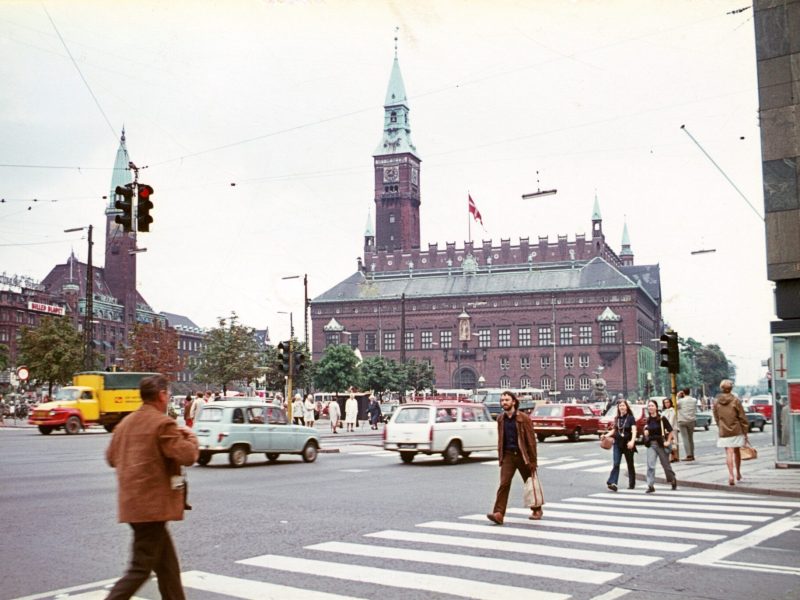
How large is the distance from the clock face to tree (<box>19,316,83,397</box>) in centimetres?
7936

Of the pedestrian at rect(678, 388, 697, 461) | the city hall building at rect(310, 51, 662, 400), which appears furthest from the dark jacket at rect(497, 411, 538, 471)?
the city hall building at rect(310, 51, 662, 400)

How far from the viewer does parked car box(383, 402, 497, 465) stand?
21.2 metres

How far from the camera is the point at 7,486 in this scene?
49.0 ft

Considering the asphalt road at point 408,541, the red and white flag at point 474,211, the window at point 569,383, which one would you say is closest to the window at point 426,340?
the window at point 569,383

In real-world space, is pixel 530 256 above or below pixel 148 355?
above

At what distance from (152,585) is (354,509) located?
497 cm

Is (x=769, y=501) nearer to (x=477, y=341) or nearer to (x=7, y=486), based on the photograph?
(x=7, y=486)

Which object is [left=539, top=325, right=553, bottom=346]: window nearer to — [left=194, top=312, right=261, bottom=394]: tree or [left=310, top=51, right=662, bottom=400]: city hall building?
[left=310, top=51, right=662, bottom=400]: city hall building

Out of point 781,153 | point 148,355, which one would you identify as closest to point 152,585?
point 781,153

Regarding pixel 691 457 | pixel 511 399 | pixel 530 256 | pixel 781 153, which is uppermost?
pixel 530 256

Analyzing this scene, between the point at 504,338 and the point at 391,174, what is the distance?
34592mm

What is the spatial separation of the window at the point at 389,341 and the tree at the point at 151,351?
52093mm

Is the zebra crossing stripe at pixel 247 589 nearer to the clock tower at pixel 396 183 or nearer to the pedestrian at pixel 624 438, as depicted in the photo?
the pedestrian at pixel 624 438

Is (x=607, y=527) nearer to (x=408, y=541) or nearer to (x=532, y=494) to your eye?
Answer: (x=532, y=494)
